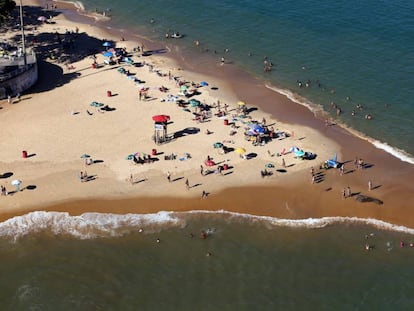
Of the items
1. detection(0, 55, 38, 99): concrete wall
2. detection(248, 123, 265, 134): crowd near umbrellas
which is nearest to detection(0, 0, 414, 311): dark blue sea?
detection(248, 123, 265, 134): crowd near umbrellas

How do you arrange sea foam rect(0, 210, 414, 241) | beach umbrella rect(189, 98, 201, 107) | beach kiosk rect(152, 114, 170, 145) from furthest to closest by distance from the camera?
beach umbrella rect(189, 98, 201, 107), beach kiosk rect(152, 114, 170, 145), sea foam rect(0, 210, 414, 241)

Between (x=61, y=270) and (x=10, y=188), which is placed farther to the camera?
(x=10, y=188)

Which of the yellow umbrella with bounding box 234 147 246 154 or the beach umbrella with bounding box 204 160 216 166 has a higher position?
the yellow umbrella with bounding box 234 147 246 154

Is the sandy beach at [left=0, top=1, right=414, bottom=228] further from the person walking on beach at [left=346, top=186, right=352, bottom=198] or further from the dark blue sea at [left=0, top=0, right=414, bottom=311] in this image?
the dark blue sea at [left=0, top=0, right=414, bottom=311]

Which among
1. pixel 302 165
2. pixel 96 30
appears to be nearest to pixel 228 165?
pixel 302 165

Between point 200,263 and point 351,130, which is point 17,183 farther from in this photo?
point 351,130

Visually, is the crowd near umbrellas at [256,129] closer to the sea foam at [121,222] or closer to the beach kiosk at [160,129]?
the beach kiosk at [160,129]

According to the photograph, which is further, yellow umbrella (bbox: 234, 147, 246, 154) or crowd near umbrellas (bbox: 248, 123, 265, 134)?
crowd near umbrellas (bbox: 248, 123, 265, 134)

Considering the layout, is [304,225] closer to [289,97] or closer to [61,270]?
[61,270]
